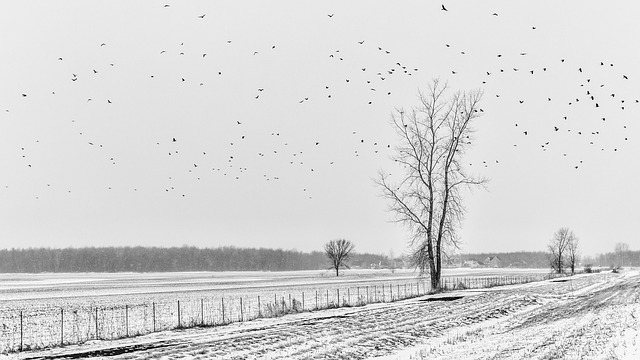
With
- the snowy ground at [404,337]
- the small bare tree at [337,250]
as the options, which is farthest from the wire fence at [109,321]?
the small bare tree at [337,250]

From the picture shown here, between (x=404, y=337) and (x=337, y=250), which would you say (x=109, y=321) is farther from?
(x=337, y=250)

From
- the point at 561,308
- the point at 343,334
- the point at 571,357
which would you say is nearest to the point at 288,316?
the point at 343,334

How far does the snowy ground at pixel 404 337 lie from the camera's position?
21.6m

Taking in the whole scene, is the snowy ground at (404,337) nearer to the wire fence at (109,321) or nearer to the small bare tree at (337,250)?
the wire fence at (109,321)

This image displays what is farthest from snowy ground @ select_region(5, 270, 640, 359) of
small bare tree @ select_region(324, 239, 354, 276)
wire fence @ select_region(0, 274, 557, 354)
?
small bare tree @ select_region(324, 239, 354, 276)

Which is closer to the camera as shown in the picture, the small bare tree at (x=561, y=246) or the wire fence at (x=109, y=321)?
the wire fence at (x=109, y=321)

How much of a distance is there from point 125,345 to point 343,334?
8223 millimetres

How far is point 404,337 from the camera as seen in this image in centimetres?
2633

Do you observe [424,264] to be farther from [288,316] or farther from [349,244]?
[349,244]

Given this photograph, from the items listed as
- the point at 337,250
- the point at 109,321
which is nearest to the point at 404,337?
the point at 109,321

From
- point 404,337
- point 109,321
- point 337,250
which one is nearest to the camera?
point 404,337

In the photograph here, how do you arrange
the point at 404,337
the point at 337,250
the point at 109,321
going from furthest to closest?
the point at 337,250
the point at 109,321
the point at 404,337

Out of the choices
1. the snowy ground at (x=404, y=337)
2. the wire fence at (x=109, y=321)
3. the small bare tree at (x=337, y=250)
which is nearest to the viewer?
the snowy ground at (x=404, y=337)

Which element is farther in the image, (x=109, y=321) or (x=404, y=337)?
(x=109, y=321)
